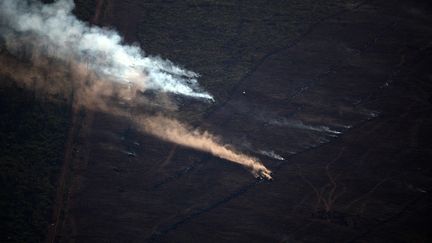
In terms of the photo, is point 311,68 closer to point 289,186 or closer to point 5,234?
point 289,186

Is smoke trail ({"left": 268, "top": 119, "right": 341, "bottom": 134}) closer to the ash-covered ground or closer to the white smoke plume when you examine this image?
the ash-covered ground

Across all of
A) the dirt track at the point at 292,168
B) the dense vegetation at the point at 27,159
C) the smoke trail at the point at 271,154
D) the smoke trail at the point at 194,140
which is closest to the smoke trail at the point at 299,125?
the dirt track at the point at 292,168

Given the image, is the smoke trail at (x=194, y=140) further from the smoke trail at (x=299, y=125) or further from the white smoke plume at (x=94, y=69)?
the smoke trail at (x=299, y=125)

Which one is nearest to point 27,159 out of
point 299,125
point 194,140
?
point 194,140

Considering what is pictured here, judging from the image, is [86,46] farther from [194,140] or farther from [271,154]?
[271,154]

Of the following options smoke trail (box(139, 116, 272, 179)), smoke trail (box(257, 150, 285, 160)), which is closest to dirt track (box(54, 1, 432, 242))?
smoke trail (box(257, 150, 285, 160))

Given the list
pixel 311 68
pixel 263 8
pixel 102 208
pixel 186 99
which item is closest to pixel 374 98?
pixel 311 68
